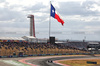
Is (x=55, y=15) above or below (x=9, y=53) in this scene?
above

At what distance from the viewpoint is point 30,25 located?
139 m

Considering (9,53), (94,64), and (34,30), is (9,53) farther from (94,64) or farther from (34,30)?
(34,30)

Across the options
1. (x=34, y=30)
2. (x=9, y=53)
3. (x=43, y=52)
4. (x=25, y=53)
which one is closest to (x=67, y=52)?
(x=43, y=52)

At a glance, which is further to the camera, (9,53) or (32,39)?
(32,39)

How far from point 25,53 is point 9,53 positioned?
230 inches

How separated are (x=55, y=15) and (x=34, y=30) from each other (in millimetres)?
90797

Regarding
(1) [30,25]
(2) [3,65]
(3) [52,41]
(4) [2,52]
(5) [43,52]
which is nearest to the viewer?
(2) [3,65]

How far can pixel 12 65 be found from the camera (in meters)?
35.3

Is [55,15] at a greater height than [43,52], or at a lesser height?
greater

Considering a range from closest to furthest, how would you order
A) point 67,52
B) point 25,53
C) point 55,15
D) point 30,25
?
point 55,15 < point 25,53 < point 67,52 < point 30,25

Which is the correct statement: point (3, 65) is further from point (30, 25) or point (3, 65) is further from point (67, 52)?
point (30, 25)

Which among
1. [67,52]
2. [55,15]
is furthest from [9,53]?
[67,52]

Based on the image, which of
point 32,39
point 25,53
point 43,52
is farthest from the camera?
point 32,39

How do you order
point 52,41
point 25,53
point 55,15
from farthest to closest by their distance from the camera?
point 52,41 → point 25,53 → point 55,15
